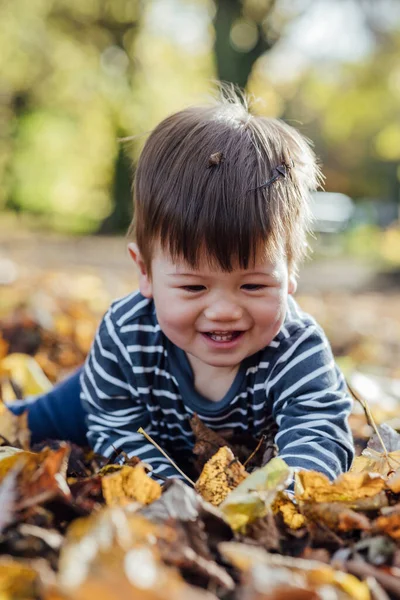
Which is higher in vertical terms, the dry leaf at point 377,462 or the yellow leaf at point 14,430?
the dry leaf at point 377,462

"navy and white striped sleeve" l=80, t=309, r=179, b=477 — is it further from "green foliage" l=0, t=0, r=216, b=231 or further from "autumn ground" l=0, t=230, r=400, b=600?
"green foliage" l=0, t=0, r=216, b=231

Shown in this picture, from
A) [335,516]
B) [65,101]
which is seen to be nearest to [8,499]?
[335,516]

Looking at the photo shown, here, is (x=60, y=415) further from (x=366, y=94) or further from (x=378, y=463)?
(x=366, y=94)

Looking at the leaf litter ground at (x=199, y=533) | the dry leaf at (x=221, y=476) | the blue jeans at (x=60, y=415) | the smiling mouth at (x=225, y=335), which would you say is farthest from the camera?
the blue jeans at (x=60, y=415)

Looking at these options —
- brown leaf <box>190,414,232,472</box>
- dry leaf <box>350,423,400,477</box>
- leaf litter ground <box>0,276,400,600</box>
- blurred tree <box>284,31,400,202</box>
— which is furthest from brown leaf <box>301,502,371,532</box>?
blurred tree <box>284,31,400,202</box>

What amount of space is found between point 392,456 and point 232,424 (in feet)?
1.88

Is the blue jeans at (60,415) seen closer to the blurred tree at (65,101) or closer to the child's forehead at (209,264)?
the child's forehead at (209,264)

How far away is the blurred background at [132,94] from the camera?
10.6 m

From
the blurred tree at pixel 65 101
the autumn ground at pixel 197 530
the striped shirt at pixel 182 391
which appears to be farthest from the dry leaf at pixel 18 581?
the blurred tree at pixel 65 101

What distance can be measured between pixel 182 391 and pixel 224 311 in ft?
1.48

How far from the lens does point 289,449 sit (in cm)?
165

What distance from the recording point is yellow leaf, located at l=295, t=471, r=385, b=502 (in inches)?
48.7

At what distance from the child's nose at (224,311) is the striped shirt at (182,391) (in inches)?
11.7

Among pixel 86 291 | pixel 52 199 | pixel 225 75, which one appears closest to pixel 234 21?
pixel 225 75
